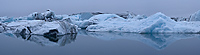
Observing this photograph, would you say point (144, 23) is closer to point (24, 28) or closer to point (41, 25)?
point (41, 25)

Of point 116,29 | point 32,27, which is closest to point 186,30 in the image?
point 116,29

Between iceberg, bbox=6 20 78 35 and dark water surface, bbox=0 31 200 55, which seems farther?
iceberg, bbox=6 20 78 35

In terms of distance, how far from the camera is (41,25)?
219 inches

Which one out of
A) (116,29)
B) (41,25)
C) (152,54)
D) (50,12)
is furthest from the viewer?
(50,12)

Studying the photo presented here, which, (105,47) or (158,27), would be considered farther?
(158,27)

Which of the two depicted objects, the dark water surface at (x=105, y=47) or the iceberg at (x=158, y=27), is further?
the iceberg at (x=158, y=27)

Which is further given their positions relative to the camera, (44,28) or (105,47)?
(44,28)

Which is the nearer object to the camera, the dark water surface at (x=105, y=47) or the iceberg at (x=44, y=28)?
the dark water surface at (x=105, y=47)

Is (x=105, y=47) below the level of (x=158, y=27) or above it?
below

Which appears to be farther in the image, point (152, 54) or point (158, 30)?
point (158, 30)

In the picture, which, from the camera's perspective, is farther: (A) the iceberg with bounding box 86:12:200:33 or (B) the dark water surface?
(A) the iceberg with bounding box 86:12:200:33

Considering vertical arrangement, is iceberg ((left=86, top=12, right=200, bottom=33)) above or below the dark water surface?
above

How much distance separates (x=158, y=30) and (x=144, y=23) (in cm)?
55

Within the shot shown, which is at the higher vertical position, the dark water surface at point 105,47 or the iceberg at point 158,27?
the iceberg at point 158,27
